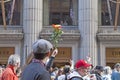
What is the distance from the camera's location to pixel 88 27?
83.0 ft

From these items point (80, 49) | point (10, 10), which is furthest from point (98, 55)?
point (10, 10)

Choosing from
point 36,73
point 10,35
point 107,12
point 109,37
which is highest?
point 107,12

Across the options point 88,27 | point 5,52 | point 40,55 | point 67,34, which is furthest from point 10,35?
point 40,55

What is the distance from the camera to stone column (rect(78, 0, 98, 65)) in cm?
2500

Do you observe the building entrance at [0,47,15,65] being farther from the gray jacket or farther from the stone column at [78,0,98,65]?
the gray jacket

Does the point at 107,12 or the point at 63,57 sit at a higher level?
the point at 107,12

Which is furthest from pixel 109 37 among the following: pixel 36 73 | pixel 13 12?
pixel 36 73

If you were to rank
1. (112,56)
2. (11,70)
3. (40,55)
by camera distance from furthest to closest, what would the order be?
(112,56) → (11,70) → (40,55)

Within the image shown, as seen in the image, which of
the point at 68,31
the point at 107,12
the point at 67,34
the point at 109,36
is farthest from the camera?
the point at 107,12

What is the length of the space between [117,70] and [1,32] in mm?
15185

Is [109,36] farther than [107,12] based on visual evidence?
No

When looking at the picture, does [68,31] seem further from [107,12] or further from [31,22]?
[107,12]

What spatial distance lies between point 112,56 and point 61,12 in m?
4.76

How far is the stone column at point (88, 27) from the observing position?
25.0m
